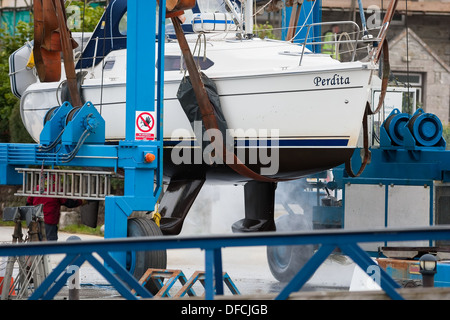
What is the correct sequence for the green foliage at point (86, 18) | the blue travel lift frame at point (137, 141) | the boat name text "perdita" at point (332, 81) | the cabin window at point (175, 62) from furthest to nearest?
the green foliage at point (86, 18), the cabin window at point (175, 62), the boat name text "perdita" at point (332, 81), the blue travel lift frame at point (137, 141)

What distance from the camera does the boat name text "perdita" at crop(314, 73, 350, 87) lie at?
369 inches

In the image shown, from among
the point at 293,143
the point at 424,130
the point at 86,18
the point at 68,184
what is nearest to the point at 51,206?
the point at 68,184

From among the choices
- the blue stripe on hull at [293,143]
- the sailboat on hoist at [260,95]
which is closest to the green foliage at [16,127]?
the sailboat on hoist at [260,95]

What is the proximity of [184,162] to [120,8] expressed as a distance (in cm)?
255

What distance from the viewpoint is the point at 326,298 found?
185 inches

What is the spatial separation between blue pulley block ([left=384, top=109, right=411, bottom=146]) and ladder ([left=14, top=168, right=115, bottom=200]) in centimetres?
382

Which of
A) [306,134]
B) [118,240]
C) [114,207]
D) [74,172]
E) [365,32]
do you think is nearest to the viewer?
[118,240]

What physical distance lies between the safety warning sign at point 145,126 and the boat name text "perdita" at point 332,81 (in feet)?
6.58

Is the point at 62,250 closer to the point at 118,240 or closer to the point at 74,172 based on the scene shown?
the point at 118,240

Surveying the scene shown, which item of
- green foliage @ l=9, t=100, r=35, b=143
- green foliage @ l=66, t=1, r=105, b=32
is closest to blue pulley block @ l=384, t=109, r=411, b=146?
green foliage @ l=66, t=1, r=105, b=32

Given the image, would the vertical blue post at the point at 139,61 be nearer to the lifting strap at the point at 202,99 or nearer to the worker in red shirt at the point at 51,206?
the lifting strap at the point at 202,99

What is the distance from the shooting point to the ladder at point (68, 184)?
9.03 metres

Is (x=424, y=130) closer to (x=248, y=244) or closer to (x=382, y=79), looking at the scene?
(x=382, y=79)
